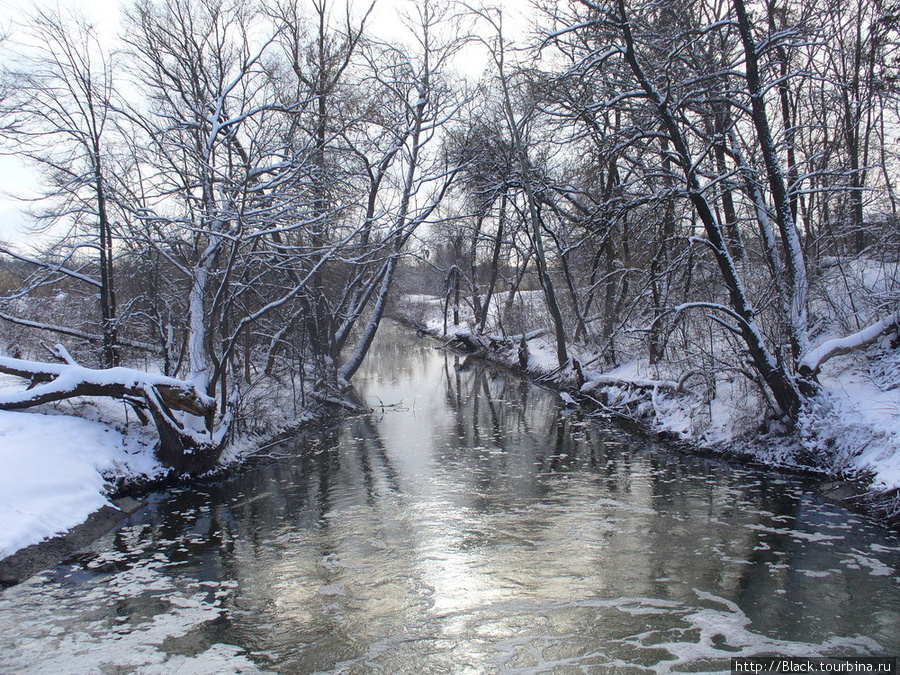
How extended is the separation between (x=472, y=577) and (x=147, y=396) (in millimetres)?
6406

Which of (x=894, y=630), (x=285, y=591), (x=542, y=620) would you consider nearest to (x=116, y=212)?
(x=285, y=591)

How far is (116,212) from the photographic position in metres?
11.6

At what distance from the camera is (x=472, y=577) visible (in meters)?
6.02

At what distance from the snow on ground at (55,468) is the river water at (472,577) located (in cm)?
66

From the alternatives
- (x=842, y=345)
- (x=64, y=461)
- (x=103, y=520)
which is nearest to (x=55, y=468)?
(x=64, y=461)

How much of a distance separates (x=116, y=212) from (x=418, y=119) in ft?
28.1

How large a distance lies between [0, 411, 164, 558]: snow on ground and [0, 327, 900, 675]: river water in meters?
0.66

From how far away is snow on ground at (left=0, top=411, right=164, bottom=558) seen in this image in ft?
23.2

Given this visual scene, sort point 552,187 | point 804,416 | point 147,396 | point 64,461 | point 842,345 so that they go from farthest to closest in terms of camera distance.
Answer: point 552,187
point 147,396
point 842,345
point 804,416
point 64,461

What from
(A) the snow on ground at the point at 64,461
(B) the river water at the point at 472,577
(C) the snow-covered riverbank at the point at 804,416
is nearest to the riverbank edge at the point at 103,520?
(A) the snow on ground at the point at 64,461

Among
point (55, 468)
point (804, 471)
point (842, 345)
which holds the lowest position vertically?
point (804, 471)

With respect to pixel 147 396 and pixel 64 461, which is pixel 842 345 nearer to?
pixel 147 396

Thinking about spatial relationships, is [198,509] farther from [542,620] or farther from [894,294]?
[894,294]

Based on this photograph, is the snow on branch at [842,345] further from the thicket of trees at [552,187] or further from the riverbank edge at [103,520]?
the riverbank edge at [103,520]
